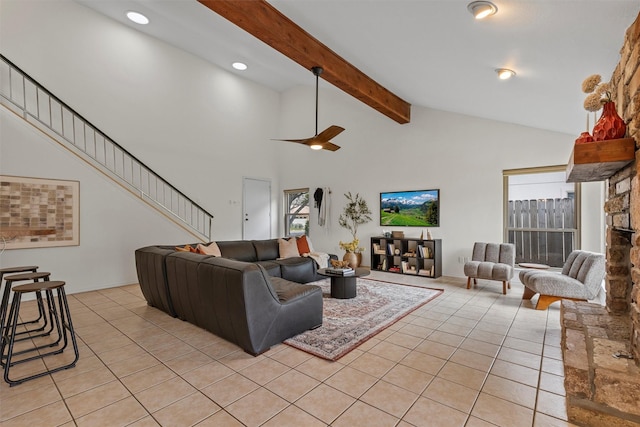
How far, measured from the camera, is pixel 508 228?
18.1 ft

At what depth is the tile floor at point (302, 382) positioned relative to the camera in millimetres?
1899

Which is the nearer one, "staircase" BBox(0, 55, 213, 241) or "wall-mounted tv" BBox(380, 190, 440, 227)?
"staircase" BBox(0, 55, 213, 241)

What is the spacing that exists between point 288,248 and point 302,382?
12.3 ft

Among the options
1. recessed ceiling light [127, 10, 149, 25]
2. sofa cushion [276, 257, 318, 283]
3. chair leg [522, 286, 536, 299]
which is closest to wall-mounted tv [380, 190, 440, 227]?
chair leg [522, 286, 536, 299]

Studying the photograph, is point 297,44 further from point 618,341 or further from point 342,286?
point 618,341

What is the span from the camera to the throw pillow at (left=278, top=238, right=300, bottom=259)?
589 cm

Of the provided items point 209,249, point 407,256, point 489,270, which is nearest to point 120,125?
point 209,249

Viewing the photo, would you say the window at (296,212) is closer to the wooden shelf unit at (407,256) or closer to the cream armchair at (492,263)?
the wooden shelf unit at (407,256)

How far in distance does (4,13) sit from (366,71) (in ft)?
17.9

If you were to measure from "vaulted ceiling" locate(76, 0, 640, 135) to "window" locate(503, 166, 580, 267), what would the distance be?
874 mm

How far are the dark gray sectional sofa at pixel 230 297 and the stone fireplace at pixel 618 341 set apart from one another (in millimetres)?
2134

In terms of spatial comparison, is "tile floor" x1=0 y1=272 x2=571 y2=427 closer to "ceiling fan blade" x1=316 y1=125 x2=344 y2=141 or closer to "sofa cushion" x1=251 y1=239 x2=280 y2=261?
"sofa cushion" x1=251 y1=239 x2=280 y2=261

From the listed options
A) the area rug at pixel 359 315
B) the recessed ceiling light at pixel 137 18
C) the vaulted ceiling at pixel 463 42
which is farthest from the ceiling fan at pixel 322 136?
the recessed ceiling light at pixel 137 18

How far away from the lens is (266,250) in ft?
19.2
